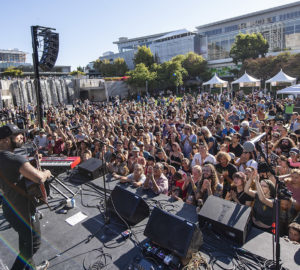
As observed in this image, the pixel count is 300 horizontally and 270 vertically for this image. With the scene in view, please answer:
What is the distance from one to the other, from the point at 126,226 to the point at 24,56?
11663 cm

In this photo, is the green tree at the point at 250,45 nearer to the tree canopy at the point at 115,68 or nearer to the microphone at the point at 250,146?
the tree canopy at the point at 115,68

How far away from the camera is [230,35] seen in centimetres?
6125

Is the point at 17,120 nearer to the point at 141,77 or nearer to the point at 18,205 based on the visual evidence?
the point at 18,205

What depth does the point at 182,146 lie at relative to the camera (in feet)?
23.0

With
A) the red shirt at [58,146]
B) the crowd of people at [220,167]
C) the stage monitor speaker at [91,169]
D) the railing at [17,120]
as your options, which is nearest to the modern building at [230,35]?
the railing at [17,120]

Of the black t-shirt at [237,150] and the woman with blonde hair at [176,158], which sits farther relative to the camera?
the woman with blonde hair at [176,158]

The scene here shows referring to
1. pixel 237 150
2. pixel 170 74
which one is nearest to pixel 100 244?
pixel 237 150

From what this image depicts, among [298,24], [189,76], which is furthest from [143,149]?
[298,24]

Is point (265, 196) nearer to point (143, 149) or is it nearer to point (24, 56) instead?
point (143, 149)

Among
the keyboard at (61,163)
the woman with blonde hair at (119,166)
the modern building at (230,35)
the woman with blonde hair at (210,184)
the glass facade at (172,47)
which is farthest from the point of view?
the glass facade at (172,47)

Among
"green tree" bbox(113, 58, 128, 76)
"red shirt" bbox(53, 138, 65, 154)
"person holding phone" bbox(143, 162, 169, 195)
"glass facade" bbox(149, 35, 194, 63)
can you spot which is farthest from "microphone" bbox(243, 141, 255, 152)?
"glass facade" bbox(149, 35, 194, 63)

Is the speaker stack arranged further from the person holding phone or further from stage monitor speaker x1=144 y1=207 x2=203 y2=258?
stage monitor speaker x1=144 y1=207 x2=203 y2=258

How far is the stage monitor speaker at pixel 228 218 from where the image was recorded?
258 centimetres

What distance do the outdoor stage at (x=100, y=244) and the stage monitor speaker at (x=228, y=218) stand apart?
11 centimetres
